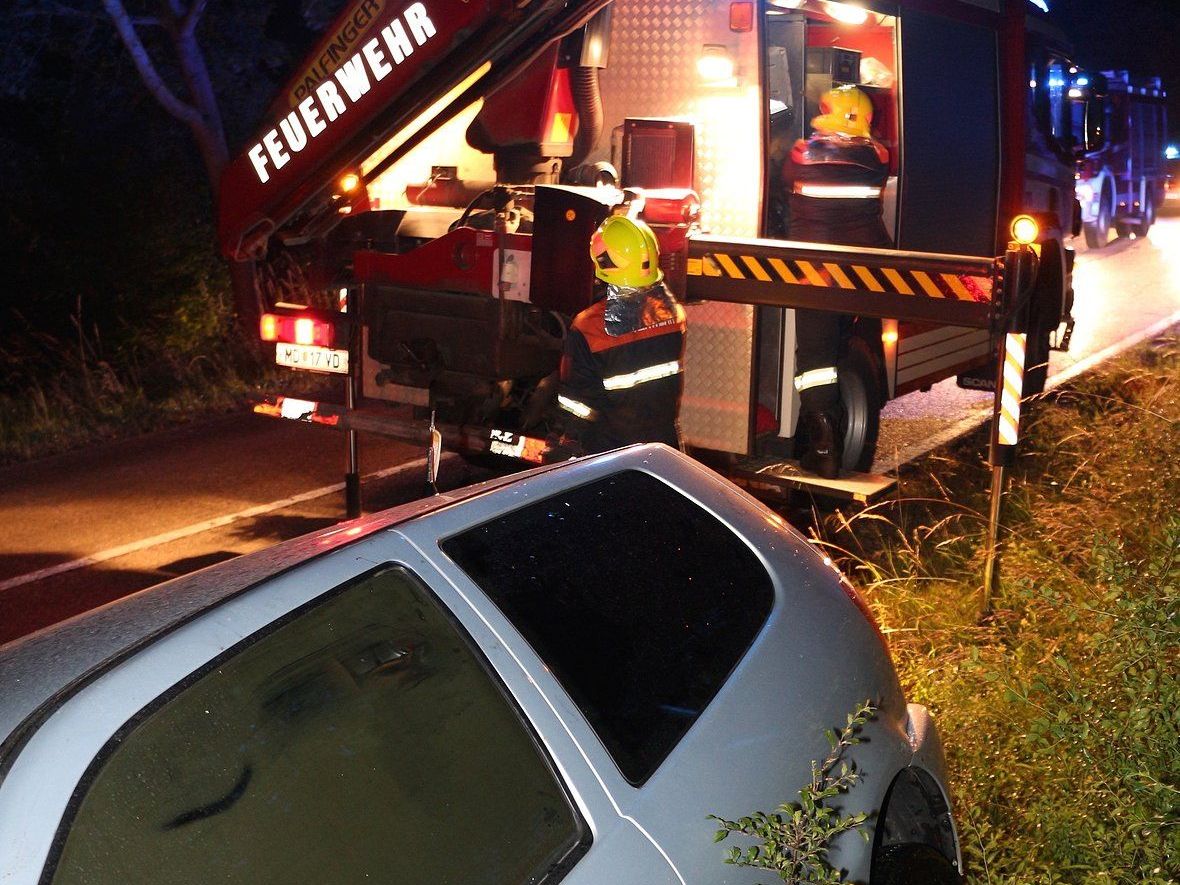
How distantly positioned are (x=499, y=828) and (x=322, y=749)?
28 centimetres

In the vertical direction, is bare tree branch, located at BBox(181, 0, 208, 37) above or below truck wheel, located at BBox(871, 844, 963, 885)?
above

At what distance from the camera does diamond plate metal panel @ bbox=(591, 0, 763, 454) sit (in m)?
6.31

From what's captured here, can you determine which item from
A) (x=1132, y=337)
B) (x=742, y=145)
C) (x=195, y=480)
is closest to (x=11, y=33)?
(x=195, y=480)

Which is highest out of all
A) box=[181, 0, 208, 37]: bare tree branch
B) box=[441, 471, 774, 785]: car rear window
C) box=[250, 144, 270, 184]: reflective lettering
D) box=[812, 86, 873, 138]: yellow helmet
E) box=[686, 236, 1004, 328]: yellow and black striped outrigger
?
box=[181, 0, 208, 37]: bare tree branch

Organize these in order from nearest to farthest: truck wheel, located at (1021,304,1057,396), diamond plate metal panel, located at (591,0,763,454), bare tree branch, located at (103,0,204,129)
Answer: diamond plate metal panel, located at (591,0,763,454), truck wheel, located at (1021,304,1057,396), bare tree branch, located at (103,0,204,129)

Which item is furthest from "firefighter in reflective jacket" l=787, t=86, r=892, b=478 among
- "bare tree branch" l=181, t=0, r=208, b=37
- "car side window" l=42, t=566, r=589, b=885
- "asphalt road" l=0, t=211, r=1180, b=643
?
"bare tree branch" l=181, t=0, r=208, b=37

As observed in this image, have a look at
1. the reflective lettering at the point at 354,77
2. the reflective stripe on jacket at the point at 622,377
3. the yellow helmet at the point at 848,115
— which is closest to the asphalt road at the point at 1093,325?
the yellow helmet at the point at 848,115

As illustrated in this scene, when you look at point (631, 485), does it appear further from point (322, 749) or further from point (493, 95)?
point (493, 95)

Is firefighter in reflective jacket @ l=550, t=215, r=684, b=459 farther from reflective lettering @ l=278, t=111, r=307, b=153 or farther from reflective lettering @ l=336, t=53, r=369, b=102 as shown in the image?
reflective lettering @ l=278, t=111, r=307, b=153

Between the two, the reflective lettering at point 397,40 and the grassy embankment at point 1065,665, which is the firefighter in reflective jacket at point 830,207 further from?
the reflective lettering at point 397,40

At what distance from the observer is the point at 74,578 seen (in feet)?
21.1

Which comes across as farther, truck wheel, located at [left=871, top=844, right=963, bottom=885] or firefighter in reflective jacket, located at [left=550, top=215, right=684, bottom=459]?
firefighter in reflective jacket, located at [left=550, top=215, right=684, bottom=459]

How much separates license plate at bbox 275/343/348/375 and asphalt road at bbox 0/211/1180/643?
93 cm

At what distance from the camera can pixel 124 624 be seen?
2082 mm
